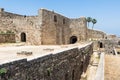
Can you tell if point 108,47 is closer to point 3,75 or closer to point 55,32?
point 55,32

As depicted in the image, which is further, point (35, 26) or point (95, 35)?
point (95, 35)

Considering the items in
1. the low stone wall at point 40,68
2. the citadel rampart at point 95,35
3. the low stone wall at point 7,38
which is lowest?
the low stone wall at point 40,68

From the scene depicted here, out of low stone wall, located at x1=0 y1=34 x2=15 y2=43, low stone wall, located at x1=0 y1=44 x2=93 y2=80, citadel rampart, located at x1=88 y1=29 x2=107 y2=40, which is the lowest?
low stone wall, located at x1=0 y1=44 x2=93 y2=80

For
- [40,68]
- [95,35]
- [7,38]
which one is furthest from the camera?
[95,35]

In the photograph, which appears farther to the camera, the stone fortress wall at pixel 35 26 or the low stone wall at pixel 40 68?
the stone fortress wall at pixel 35 26

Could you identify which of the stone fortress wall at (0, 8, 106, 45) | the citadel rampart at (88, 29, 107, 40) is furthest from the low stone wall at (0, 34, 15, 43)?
the citadel rampart at (88, 29, 107, 40)

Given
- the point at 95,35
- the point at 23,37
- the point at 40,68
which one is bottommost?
the point at 40,68

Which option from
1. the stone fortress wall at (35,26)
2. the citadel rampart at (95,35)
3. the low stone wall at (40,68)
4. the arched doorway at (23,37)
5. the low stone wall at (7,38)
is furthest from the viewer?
the citadel rampart at (95,35)

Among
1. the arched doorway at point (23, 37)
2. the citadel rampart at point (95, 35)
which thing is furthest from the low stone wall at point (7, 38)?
the citadel rampart at point (95, 35)

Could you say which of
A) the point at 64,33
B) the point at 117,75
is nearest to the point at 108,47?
the point at 64,33

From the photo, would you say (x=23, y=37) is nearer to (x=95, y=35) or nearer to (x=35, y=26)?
(x=35, y=26)

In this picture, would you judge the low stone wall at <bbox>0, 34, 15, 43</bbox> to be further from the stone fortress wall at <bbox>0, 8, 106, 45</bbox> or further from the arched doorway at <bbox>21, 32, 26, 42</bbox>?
the arched doorway at <bbox>21, 32, 26, 42</bbox>

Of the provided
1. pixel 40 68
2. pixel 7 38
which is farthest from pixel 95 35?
pixel 40 68

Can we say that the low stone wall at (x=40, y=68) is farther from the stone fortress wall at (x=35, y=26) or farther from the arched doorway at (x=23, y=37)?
the arched doorway at (x=23, y=37)
